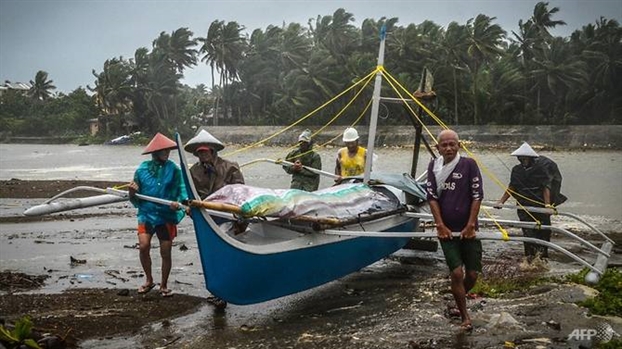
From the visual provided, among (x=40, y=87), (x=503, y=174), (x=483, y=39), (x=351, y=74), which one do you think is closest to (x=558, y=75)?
(x=483, y=39)

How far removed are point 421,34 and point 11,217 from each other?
40979 millimetres

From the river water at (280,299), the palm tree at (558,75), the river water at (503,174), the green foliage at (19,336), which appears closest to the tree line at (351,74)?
the palm tree at (558,75)

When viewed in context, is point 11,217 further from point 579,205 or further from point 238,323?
point 579,205

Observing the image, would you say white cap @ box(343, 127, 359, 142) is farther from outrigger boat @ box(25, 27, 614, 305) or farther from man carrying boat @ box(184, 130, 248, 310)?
man carrying boat @ box(184, 130, 248, 310)

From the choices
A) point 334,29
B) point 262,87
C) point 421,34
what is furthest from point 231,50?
point 421,34

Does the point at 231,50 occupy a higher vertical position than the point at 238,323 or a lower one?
higher

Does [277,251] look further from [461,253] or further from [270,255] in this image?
[461,253]

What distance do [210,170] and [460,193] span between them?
260cm

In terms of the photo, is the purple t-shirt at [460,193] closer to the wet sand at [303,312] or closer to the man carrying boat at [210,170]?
the wet sand at [303,312]

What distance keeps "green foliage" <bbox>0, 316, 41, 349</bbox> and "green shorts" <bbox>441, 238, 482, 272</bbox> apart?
3207mm

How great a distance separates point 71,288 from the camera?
21.9ft

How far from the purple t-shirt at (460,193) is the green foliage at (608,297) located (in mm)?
1616

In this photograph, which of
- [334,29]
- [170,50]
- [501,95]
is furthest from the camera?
[170,50]

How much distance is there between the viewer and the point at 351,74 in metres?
46.8
